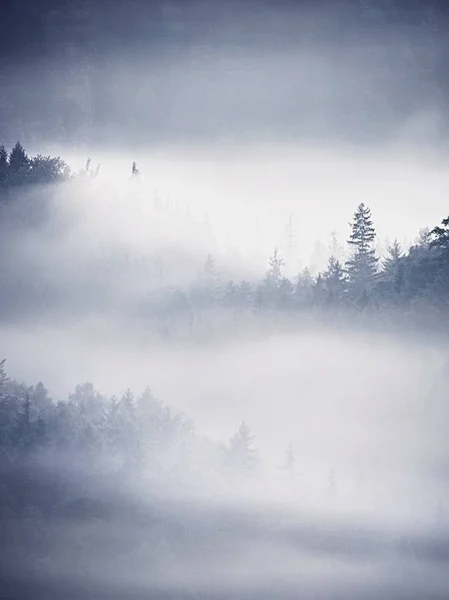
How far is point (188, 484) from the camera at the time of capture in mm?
97812

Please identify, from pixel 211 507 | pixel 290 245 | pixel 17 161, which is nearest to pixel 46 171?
pixel 17 161

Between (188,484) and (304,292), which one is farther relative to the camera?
(304,292)

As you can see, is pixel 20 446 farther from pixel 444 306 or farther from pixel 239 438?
pixel 444 306

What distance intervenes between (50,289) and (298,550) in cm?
5486

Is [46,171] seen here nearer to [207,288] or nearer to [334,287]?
[207,288]

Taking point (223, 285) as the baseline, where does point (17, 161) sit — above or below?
above

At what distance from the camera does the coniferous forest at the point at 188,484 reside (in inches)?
Result: 3558

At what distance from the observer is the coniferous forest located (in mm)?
90375

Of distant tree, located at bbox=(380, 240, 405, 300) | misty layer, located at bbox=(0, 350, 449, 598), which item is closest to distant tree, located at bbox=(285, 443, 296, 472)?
misty layer, located at bbox=(0, 350, 449, 598)

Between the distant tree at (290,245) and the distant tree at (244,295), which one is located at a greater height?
the distant tree at (290,245)

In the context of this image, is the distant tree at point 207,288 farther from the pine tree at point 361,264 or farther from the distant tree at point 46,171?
the distant tree at point 46,171

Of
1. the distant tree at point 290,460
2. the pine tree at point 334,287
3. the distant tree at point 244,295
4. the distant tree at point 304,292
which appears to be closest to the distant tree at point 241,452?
the distant tree at point 290,460

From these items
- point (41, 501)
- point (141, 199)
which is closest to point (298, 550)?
point (41, 501)

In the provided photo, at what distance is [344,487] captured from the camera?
315 ft
